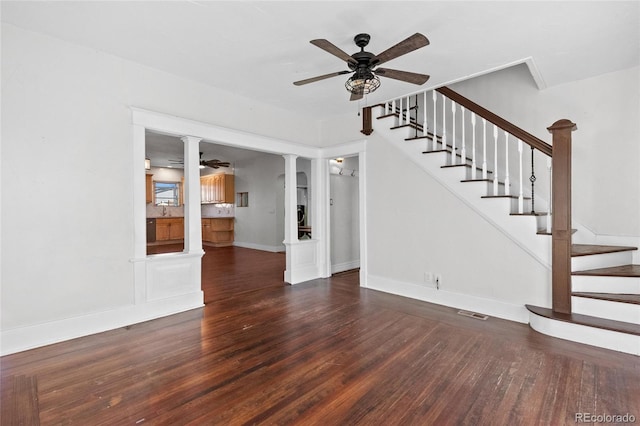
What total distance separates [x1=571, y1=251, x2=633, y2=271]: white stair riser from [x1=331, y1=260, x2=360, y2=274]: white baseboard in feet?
12.0

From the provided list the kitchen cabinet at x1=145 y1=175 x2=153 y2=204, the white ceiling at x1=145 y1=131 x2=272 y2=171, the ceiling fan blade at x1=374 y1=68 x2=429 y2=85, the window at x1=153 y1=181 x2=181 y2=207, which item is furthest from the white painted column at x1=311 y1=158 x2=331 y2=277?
the window at x1=153 y1=181 x2=181 y2=207

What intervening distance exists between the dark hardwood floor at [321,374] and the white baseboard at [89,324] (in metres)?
0.12

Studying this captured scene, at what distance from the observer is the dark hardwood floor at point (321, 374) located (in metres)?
1.79

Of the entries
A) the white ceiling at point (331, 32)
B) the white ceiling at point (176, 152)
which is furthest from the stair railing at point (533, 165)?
the white ceiling at point (176, 152)

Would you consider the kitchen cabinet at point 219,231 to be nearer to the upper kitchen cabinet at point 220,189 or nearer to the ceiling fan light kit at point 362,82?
the upper kitchen cabinet at point 220,189

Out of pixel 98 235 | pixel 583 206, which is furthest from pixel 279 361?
pixel 583 206

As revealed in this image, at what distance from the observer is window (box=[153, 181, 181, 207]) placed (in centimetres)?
1021

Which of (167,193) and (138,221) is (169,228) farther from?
(138,221)

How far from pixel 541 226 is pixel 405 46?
263cm

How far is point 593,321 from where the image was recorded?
2.68 meters

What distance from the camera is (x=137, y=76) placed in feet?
10.7

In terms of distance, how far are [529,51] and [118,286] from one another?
490 cm

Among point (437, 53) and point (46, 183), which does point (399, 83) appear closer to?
point (437, 53)

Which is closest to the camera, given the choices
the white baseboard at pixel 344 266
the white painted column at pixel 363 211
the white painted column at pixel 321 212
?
the white painted column at pixel 363 211
